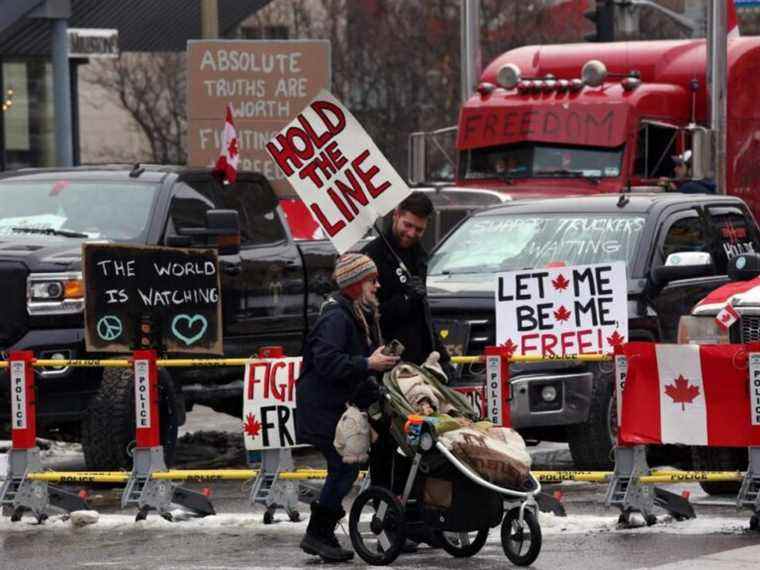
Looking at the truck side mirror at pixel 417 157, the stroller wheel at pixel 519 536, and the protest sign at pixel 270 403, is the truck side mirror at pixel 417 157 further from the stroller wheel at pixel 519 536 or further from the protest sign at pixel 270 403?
the stroller wheel at pixel 519 536

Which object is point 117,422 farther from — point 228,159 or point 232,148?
point 232,148

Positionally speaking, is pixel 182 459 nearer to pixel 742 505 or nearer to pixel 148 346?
pixel 148 346

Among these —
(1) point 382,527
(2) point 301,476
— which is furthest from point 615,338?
(1) point 382,527

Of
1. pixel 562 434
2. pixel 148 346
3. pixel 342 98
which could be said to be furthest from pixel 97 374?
pixel 342 98

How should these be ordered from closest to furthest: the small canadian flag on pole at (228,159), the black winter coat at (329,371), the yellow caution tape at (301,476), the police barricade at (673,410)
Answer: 1. the black winter coat at (329,371)
2. the police barricade at (673,410)
3. the yellow caution tape at (301,476)
4. the small canadian flag on pole at (228,159)

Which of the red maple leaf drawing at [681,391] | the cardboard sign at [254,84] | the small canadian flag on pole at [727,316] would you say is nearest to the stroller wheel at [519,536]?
the red maple leaf drawing at [681,391]

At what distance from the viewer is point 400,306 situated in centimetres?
1061

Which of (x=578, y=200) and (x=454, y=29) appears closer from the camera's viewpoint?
(x=578, y=200)

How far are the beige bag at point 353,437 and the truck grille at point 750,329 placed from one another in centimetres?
297

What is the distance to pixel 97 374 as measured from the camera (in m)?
13.3

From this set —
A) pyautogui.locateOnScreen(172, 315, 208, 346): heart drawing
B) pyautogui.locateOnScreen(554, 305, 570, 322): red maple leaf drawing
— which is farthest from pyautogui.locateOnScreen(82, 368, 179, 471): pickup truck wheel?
pyautogui.locateOnScreen(554, 305, 570, 322): red maple leaf drawing

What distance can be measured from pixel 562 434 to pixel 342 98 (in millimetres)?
25799

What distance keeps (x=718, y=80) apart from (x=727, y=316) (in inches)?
385

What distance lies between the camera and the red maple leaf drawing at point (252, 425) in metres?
11.7
